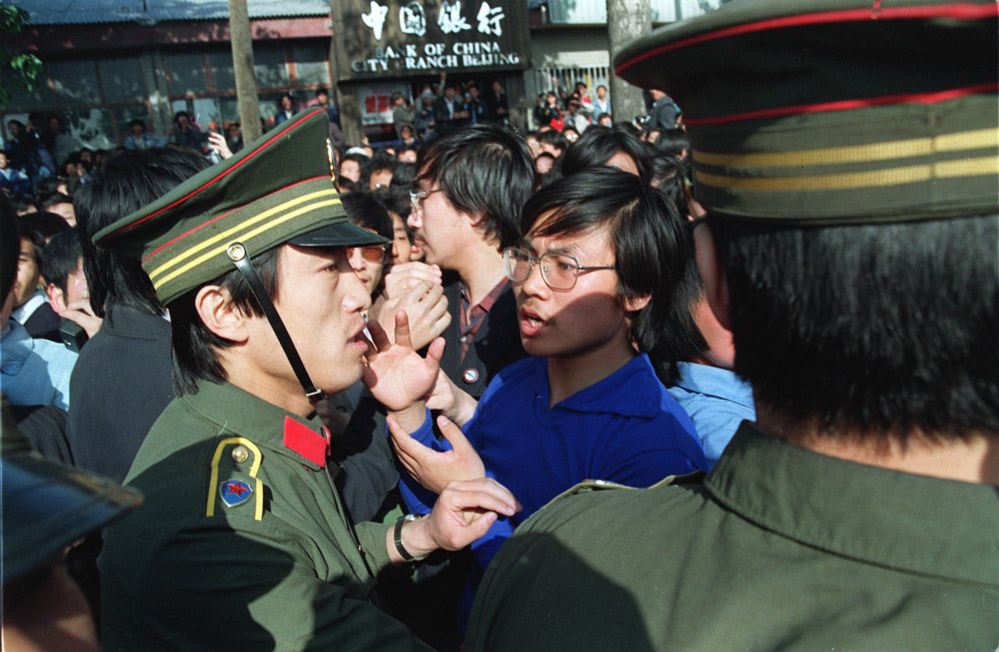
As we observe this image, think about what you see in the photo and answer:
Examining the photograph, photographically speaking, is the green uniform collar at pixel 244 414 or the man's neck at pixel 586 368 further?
the man's neck at pixel 586 368

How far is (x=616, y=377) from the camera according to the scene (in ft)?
6.59

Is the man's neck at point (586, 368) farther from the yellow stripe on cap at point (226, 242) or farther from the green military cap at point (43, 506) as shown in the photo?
the green military cap at point (43, 506)

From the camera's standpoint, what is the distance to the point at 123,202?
89.2 inches

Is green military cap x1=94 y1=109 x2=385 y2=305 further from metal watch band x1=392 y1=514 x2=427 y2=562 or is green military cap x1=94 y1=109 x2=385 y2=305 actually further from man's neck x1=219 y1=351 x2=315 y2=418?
metal watch band x1=392 y1=514 x2=427 y2=562

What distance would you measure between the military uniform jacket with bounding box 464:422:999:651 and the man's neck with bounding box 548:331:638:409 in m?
1.01

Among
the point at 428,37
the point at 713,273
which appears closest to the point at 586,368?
the point at 713,273

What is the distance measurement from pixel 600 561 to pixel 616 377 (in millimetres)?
1029

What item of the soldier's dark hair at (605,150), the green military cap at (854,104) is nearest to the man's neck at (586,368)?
the green military cap at (854,104)

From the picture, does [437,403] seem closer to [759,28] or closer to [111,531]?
[111,531]

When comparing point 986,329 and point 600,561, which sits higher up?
point 986,329

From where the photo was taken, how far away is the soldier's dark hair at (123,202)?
89.7 inches

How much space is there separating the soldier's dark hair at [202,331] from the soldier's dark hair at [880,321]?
45.0 inches

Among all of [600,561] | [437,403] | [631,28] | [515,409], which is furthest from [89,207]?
[631,28]

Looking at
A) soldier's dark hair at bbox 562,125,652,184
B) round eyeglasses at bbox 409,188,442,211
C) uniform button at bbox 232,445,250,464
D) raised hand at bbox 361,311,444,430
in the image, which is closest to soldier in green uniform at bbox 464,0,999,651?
uniform button at bbox 232,445,250,464
